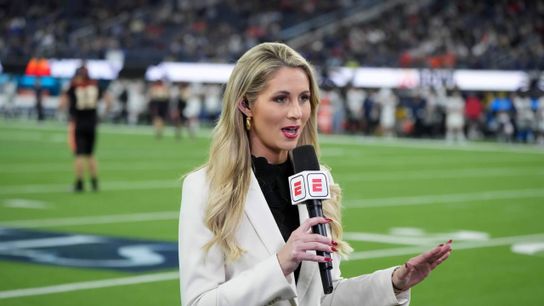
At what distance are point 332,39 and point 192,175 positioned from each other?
41.0m

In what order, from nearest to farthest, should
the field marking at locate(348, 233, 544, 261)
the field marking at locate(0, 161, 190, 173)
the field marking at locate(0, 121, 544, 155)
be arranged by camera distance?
the field marking at locate(348, 233, 544, 261) → the field marking at locate(0, 161, 190, 173) → the field marking at locate(0, 121, 544, 155)

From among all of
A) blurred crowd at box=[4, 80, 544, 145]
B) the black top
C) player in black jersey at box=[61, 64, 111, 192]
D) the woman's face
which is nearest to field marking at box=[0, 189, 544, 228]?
player in black jersey at box=[61, 64, 111, 192]

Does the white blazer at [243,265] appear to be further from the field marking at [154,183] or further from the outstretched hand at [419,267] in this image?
the field marking at [154,183]

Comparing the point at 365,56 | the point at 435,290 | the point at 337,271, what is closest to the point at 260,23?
the point at 365,56

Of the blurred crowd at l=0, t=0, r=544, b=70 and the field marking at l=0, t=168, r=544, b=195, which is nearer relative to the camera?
the field marking at l=0, t=168, r=544, b=195

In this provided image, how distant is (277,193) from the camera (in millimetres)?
3736

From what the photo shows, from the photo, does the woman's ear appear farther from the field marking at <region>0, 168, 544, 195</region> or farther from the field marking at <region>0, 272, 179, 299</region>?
the field marking at <region>0, 168, 544, 195</region>

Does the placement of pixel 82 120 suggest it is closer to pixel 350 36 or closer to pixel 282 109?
pixel 282 109

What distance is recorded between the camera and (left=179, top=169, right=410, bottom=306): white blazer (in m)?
3.34

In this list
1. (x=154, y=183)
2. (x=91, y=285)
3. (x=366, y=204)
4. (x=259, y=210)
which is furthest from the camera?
(x=154, y=183)

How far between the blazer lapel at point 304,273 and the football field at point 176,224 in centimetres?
100

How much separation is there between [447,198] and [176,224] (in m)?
5.30

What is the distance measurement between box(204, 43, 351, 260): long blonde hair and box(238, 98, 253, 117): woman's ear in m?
0.02

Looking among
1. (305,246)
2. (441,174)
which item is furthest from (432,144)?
(305,246)
